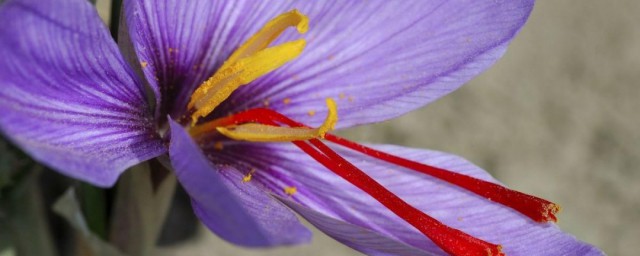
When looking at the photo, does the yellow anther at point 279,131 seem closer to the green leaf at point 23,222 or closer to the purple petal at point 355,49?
the purple petal at point 355,49

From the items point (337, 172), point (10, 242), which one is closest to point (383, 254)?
point (337, 172)

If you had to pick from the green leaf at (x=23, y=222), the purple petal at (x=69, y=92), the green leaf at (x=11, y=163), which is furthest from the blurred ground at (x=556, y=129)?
the purple petal at (x=69, y=92)

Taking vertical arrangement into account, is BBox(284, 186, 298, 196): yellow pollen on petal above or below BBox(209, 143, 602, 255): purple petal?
below

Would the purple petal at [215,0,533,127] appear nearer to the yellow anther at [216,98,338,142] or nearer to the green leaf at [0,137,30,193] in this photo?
the yellow anther at [216,98,338,142]

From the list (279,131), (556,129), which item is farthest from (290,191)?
(556,129)

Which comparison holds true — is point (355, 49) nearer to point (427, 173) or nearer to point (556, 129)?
point (427, 173)

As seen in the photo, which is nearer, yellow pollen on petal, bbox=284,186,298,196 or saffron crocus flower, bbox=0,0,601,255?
saffron crocus flower, bbox=0,0,601,255

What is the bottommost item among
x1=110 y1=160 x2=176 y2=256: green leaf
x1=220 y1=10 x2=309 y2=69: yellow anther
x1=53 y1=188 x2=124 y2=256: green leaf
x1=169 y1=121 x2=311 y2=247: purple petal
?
x1=53 y1=188 x2=124 y2=256: green leaf

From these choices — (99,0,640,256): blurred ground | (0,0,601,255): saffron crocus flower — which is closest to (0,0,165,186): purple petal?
(0,0,601,255): saffron crocus flower

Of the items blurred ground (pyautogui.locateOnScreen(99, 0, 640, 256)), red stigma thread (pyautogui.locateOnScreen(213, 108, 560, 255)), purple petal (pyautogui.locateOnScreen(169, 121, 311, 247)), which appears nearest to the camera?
purple petal (pyautogui.locateOnScreen(169, 121, 311, 247))
